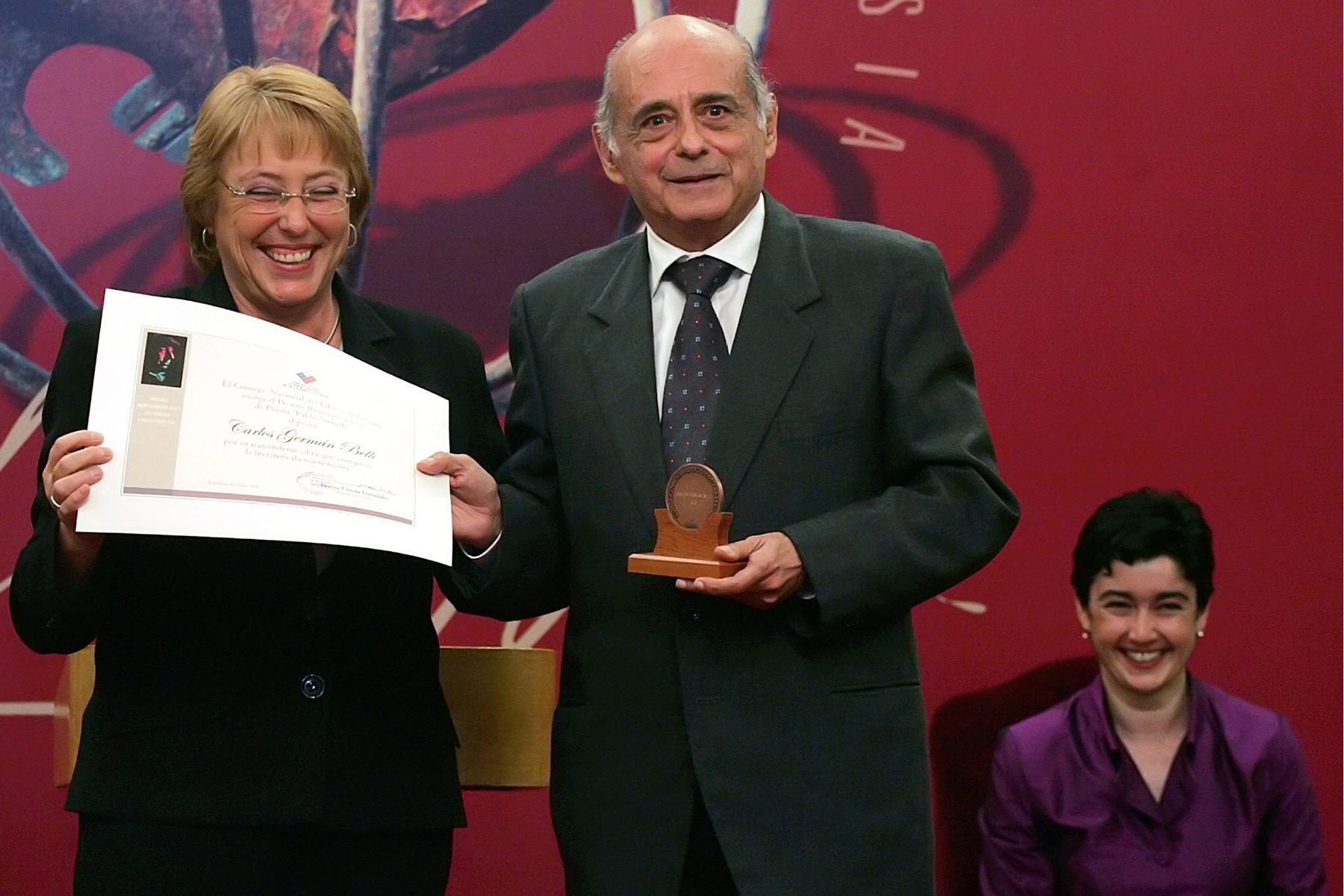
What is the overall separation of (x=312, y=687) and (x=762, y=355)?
25.7 inches

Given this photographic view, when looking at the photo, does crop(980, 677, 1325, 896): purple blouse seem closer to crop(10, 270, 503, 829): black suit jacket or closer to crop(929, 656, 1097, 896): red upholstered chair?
crop(929, 656, 1097, 896): red upholstered chair

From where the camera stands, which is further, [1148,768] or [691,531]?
[1148,768]

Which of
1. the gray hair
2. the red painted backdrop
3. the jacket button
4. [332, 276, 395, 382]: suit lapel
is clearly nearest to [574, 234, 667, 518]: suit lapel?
the gray hair

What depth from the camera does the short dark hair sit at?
8.75 ft

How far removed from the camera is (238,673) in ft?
5.66

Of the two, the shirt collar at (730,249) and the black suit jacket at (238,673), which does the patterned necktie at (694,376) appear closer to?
the shirt collar at (730,249)

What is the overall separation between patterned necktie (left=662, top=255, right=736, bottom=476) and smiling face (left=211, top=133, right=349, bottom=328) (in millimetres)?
448

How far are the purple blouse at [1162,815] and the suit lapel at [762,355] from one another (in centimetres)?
127

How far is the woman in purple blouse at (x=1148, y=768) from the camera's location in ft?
8.37

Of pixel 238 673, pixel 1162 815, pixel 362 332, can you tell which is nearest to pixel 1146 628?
pixel 1162 815

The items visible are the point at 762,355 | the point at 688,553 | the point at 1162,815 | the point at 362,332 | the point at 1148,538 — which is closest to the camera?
the point at 688,553

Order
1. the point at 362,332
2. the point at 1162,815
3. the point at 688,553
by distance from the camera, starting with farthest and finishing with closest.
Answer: the point at 1162,815
the point at 362,332
the point at 688,553

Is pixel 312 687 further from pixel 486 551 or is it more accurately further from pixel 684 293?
pixel 684 293

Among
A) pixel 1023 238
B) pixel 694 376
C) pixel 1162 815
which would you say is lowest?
pixel 1162 815
